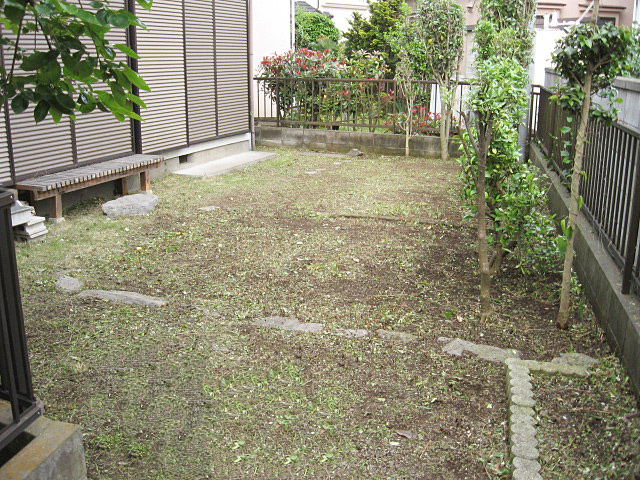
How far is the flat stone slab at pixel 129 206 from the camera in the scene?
7805mm

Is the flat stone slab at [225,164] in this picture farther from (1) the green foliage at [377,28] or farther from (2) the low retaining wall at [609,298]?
(1) the green foliage at [377,28]

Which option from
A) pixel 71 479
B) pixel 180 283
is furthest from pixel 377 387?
pixel 180 283

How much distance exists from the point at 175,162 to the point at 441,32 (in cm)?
561

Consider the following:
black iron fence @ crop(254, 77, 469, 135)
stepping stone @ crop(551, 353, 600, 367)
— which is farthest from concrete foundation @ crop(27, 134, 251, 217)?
stepping stone @ crop(551, 353, 600, 367)

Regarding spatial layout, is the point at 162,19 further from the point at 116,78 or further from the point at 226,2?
the point at 116,78

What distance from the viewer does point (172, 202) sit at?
8617mm

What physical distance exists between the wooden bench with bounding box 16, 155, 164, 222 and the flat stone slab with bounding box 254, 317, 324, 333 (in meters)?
3.52

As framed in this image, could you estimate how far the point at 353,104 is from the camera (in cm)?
1331

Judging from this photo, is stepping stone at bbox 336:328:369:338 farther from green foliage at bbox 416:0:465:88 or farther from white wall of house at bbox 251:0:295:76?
white wall of house at bbox 251:0:295:76

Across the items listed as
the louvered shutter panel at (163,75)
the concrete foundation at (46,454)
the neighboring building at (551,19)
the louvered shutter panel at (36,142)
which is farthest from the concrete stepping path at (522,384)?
the neighboring building at (551,19)

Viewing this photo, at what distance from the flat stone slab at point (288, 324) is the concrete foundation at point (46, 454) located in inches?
79.3

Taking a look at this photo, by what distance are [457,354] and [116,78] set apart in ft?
9.40

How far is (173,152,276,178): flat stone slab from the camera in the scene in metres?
10.4

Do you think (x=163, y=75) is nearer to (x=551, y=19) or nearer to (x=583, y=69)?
(x=583, y=69)
